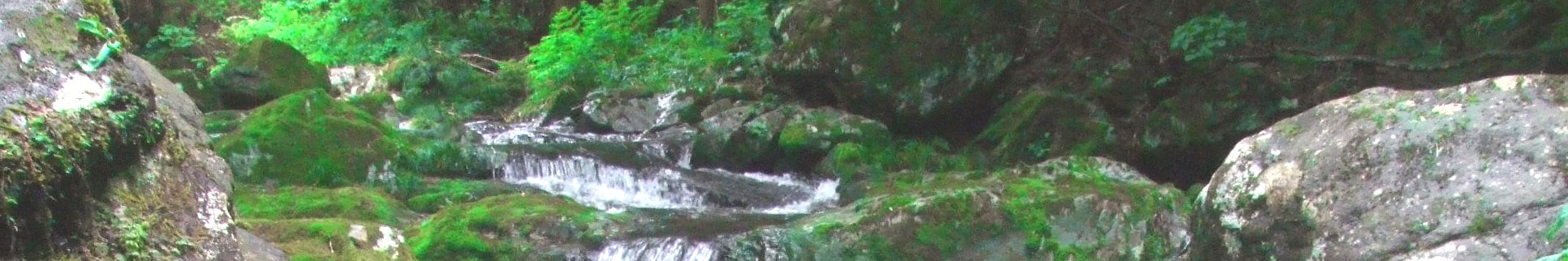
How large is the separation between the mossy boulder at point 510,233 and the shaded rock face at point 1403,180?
11.6ft

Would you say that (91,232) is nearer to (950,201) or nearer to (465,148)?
(950,201)

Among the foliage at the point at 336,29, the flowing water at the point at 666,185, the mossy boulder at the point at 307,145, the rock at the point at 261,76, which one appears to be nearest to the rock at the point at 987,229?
the flowing water at the point at 666,185

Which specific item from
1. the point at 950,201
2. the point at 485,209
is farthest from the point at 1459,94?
the point at 485,209

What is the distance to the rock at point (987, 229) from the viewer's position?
18.5ft

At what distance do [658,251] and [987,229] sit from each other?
1.87 meters

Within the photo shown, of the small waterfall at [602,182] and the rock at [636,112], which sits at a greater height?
the rock at [636,112]

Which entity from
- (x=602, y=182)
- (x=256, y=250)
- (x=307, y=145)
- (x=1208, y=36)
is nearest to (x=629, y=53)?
(x=602, y=182)

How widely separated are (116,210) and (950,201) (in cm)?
422

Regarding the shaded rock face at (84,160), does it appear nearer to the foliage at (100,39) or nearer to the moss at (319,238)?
the foliage at (100,39)

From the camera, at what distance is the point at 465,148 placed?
28.4 feet

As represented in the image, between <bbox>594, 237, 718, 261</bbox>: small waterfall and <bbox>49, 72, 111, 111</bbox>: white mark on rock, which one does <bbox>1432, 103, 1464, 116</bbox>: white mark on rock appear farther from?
<bbox>49, 72, 111, 111</bbox>: white mark on rock

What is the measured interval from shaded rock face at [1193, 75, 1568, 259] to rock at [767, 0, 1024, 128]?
593 centimetres

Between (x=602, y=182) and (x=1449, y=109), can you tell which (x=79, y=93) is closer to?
(x=1449, y=109)

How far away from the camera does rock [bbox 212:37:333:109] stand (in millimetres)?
11289
